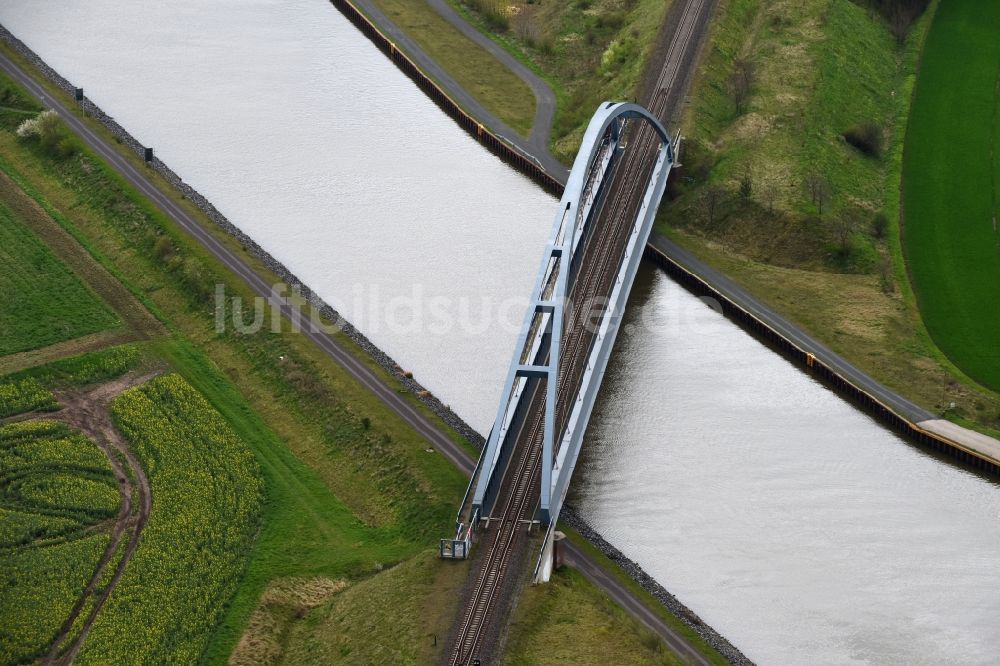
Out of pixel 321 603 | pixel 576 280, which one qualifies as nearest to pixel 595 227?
pixel 576 280

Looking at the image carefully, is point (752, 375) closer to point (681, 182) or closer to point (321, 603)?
point (681, 182)

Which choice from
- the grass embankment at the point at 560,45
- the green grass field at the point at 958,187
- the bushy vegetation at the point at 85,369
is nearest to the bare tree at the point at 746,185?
the green grass field at the point at 958,187

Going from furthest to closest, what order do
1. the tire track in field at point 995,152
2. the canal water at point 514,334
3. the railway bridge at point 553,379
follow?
the tire track in field at point 995,152 → the canal water at point 514,334 → the railway bridge at point 553,379

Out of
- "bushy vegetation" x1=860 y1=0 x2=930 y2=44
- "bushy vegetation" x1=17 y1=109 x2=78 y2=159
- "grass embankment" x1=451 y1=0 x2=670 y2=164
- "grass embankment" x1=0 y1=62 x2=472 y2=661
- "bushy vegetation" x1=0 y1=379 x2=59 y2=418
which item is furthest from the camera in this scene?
"bushy vegetation" x1=860 y1=0 x2=930 y2=44

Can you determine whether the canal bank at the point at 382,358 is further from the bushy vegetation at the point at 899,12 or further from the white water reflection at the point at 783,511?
the bushy vegetation at the point at 899,12

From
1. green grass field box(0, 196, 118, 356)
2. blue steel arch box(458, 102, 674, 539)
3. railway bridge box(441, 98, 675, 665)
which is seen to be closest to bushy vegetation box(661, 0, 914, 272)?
railway bridge box(441, 98, 675, 665)

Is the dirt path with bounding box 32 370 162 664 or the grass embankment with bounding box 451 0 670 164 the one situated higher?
the grass embankment with bounding box 451 0 670 164

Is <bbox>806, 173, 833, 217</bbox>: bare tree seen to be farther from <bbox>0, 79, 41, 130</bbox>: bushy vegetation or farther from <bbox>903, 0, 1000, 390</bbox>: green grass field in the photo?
<bbox>0, 79, 41, 130</bbox>: bushy vegetation
